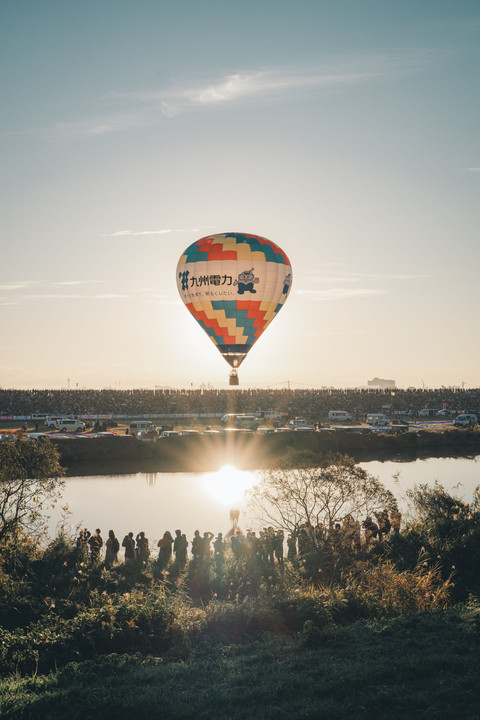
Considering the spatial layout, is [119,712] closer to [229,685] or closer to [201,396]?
[229,685]

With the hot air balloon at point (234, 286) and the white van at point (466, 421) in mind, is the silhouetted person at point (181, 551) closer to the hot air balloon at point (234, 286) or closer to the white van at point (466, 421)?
the hot air balloon at point (234, 286)

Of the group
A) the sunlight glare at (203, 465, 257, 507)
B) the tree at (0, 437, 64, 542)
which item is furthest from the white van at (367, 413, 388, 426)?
the tree at (0, 437, 64, 542)

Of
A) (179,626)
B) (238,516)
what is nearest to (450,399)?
(238,516)

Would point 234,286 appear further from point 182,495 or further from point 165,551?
point 165,551

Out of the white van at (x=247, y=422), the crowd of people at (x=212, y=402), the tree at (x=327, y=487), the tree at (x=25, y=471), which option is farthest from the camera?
the crowd of people at (x=212, y=402)

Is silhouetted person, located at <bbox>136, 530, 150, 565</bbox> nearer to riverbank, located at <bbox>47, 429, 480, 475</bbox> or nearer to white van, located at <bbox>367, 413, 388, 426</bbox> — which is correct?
riverbank, located at <bbox>47, 429, 480, 475</bbox>

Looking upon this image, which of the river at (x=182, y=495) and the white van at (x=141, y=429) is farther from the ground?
the white van at (x=141, y=429)

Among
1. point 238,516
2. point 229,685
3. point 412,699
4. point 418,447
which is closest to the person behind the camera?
point 412,699

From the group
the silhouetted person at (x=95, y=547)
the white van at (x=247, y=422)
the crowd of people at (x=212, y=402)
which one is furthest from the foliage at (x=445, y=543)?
the crowd of people at (x=212, y=402)
